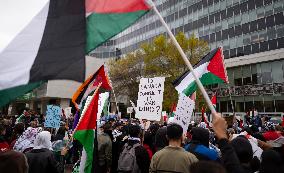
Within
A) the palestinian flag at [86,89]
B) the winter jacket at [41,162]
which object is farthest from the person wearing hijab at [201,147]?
the palestinian flag at [86,89]

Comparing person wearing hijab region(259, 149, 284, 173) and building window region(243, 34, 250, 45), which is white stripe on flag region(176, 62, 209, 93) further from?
building window region(243, 34, 250, 45)

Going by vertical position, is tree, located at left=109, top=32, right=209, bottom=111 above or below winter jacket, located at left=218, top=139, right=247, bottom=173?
above

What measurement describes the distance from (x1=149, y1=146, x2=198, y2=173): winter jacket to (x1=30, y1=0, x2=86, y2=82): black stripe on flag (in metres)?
1.48

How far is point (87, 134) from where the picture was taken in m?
4.63

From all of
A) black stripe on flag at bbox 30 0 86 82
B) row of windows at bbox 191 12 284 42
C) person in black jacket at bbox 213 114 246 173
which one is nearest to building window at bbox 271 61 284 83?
row of windows at bbox 191 12 284 42

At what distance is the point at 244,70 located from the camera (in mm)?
37438

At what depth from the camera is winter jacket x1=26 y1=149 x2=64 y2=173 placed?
5172mm

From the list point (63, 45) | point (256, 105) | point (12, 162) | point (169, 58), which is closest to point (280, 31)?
point (256, 105)

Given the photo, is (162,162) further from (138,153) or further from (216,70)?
(216,70)

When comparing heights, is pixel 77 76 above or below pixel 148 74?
below

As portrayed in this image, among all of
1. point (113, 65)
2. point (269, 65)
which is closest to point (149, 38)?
point (113, 65)

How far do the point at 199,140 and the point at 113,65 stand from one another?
41942 millimetres

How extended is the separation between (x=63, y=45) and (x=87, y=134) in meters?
1.42

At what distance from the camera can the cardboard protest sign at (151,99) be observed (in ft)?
24.0
